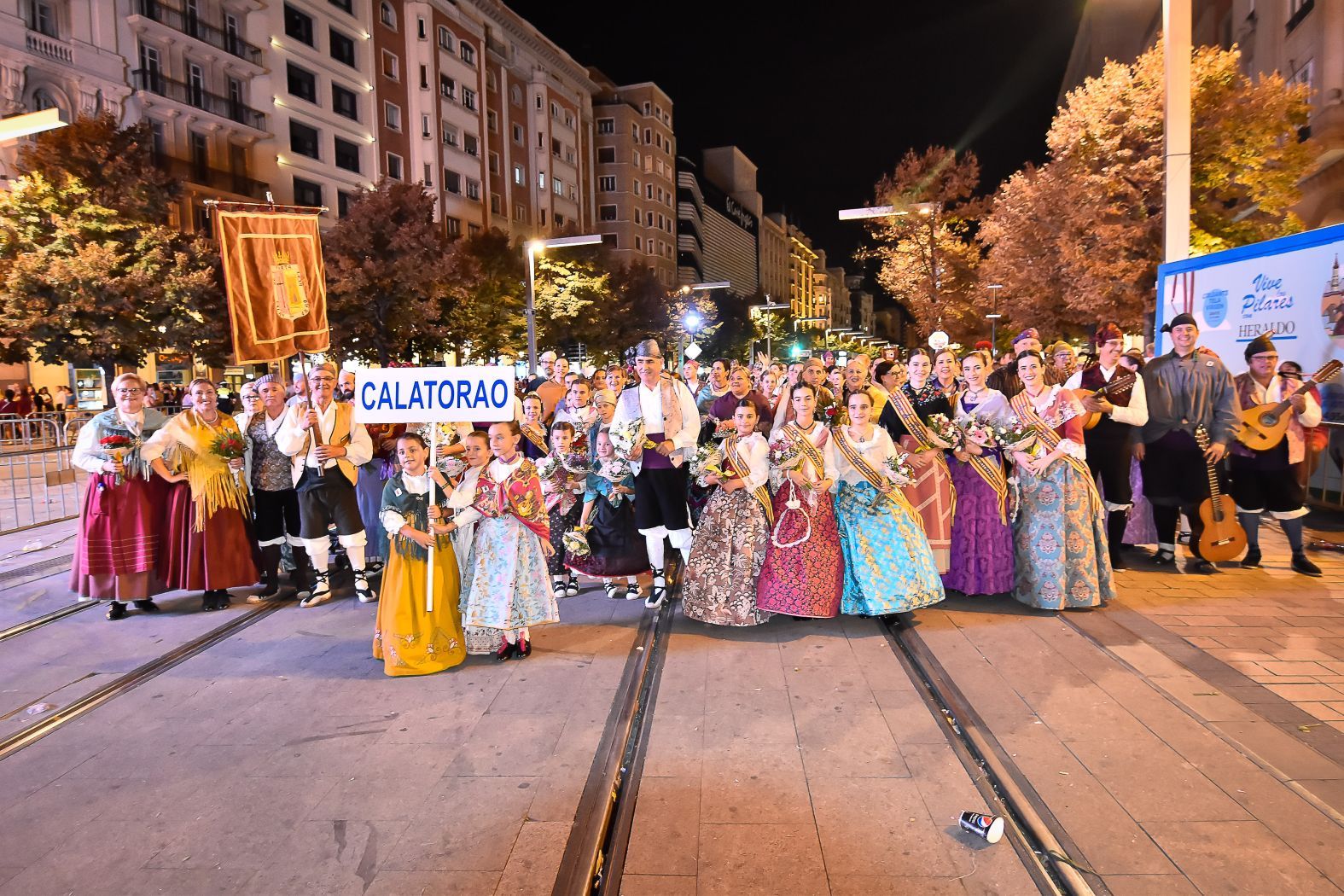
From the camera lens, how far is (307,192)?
36.6m

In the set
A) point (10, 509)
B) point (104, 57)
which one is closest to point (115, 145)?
point (104, 57)

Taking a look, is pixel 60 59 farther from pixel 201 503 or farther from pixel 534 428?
pixel 534 428

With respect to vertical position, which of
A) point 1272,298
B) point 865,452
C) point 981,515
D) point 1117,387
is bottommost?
point 981,515

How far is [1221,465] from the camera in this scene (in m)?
7.82

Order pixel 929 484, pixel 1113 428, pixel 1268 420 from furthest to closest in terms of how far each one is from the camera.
Answer: pixel 1113 428, pixel 1268 420, pixel 929 484

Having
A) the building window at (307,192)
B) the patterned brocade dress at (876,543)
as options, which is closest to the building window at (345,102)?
the building window at (307,192)

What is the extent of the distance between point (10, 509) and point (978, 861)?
13.8m

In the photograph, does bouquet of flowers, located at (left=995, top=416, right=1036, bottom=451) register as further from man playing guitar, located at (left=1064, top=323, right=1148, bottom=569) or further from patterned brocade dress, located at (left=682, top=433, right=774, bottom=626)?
patterned brocade dress, located at (left=682, top=433, right=774, bottom=626)

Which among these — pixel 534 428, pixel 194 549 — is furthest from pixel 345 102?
pixel 194 549

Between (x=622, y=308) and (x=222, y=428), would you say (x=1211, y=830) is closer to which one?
(x=222, y=428)

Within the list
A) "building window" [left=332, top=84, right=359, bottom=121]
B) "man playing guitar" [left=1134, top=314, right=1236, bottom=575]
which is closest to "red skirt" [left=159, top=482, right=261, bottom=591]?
"man playing guitar" [left=1134, top=314, right=1236, bottom=575]

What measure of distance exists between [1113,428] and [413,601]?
6.07 m

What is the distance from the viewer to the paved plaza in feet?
10.7

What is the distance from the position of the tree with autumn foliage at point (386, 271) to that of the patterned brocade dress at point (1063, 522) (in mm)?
23939
